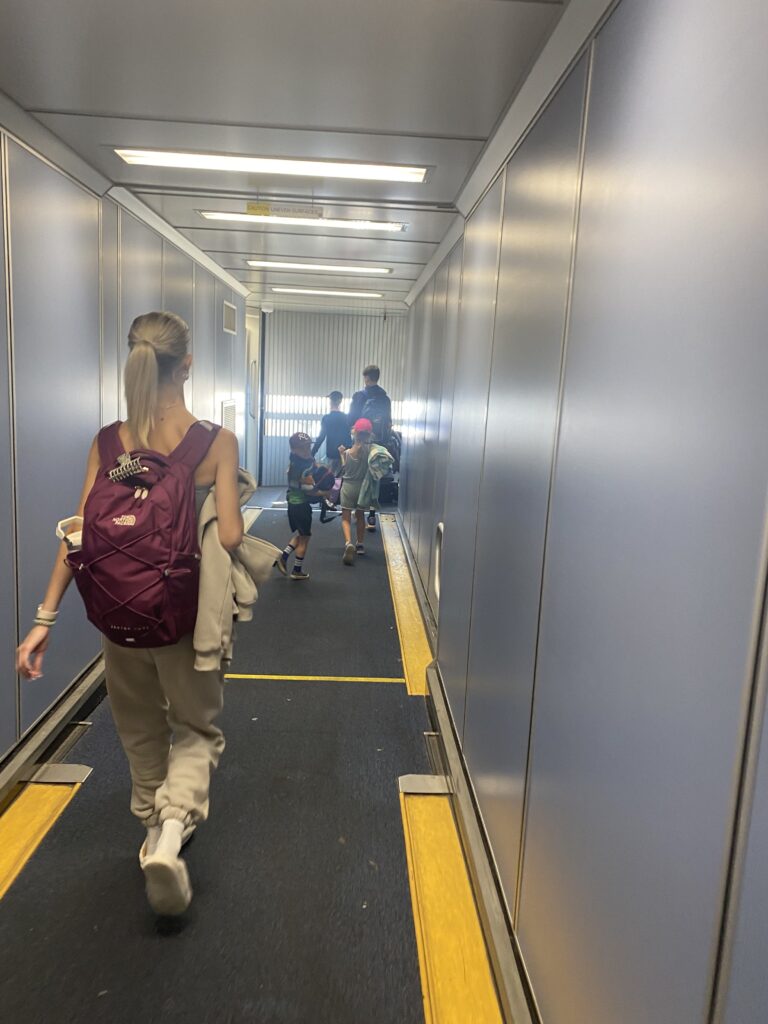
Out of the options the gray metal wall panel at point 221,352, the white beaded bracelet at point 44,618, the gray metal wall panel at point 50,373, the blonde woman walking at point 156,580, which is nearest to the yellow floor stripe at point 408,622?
the gray metal wall panel at point 50,373

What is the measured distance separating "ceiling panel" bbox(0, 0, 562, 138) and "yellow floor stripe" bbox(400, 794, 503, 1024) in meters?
2.66

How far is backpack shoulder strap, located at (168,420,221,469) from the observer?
90.4 inches

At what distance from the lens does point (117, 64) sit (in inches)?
99.0

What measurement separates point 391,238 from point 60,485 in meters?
2.89

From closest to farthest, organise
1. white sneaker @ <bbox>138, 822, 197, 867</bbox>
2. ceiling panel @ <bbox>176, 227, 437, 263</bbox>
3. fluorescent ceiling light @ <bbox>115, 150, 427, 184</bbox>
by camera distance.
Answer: white sneaker @ <bbox>138, 822, 197, 867</bbox>, fluorescent ceiling light @ <bbox>115, 150, 427, 184</bbox>, ceiling panel @ <bbox>176, 227, 437, 263</bbox>

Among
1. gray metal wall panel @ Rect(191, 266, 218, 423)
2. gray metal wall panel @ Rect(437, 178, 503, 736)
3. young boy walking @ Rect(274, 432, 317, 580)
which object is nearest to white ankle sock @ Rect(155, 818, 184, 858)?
gray metal wall panel @ Rect(437, 178, 503, 736)

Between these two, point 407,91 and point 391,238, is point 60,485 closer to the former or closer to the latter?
point 407,91

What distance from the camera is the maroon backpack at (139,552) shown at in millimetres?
2156

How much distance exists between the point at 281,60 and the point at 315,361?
8892mm

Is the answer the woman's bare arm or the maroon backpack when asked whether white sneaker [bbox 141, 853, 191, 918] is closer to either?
the maroon backpack

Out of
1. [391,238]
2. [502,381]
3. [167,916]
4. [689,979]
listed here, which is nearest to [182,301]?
[391,238]

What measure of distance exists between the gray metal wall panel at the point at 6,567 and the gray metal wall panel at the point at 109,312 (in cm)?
116

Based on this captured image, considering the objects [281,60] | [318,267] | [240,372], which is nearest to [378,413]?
[240,372]

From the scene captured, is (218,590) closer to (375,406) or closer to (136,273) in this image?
(136,273)
